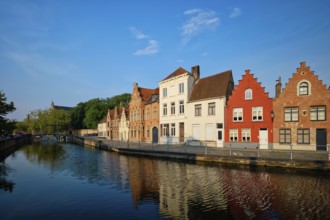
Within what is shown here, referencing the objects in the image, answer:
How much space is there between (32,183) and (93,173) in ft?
13.9

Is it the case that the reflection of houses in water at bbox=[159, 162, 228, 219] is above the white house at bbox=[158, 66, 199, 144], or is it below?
below

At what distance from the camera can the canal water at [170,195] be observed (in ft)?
30.9

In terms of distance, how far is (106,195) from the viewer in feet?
39.9

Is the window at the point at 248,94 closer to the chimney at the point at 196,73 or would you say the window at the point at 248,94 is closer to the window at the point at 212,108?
the window at the point at 212,108

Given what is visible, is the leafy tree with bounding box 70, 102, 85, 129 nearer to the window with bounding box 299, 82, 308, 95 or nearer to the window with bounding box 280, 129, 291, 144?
the window with bounding box 280, 129, 291, 144

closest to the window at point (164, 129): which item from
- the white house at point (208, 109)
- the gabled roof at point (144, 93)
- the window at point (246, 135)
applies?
the white house at point (208, 109)

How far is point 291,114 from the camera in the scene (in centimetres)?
2583

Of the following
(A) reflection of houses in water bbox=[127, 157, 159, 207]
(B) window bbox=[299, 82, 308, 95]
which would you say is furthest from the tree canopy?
(A) reflection of houses in water bbox=[127, 157, 159, 207]

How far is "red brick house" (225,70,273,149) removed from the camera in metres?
27.4

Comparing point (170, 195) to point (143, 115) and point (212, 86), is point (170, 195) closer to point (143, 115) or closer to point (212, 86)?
point (212, 86)

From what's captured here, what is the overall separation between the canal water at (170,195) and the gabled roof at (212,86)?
Answer: 50.8 ft

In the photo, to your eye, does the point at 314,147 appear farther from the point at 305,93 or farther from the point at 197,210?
the point at 197,210

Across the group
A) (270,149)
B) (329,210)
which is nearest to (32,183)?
(329,210)

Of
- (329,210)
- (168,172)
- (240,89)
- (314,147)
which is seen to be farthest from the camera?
(240,89)
